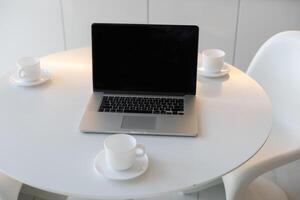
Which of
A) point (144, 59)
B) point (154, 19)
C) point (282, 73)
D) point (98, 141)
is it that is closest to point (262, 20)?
point (154, 19)

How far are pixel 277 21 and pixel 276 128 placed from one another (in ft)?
2.98

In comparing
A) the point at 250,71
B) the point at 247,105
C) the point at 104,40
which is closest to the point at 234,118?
the point at 247,105

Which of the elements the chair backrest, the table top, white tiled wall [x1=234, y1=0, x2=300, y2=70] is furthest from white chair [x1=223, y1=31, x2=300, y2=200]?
white tiled wall [x1=234, y1=0, x2=300, y2=70]

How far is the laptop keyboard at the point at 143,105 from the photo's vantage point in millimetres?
1331

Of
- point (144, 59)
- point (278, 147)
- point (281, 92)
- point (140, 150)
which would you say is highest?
point (144, 59)

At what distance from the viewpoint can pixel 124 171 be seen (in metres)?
1.06

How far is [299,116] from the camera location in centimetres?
167

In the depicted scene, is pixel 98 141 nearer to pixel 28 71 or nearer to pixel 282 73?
pixel 28 71

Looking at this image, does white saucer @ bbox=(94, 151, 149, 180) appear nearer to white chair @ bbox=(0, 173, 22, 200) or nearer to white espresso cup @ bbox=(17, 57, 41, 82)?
white chair @ bbox=(0, 173, 22, 200)

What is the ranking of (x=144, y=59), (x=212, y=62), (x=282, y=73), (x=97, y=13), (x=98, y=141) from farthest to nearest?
(x=97, y=13) < (x=282, y=73) < (x=212, y=62) < (x=144, y=59) < (x=98, y=141)

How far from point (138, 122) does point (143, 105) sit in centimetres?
11

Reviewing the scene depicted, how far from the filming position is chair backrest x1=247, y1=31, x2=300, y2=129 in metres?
1.73

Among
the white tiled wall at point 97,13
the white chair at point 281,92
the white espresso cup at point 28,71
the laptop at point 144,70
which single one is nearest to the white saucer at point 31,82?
the white espresso cup at point 28,71

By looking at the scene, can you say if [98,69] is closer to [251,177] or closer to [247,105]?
[247,105]
